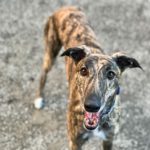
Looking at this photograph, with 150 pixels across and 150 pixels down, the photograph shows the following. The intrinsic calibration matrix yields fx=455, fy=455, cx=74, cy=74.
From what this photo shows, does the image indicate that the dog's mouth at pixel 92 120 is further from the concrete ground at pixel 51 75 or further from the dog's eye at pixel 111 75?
the concrete ground at pixel 51 75

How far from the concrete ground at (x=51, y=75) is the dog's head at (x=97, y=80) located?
1460mm

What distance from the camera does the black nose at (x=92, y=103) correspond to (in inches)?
163

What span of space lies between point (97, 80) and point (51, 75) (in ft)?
8.19

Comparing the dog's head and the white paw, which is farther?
the white paw

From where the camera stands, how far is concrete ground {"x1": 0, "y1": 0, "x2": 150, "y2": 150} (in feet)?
19.6

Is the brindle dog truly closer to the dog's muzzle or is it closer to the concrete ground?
the dog's muzzle

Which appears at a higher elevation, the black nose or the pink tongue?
the black nose

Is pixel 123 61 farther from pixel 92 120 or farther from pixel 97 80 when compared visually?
pixel 92 120

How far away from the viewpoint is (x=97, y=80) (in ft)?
14.4

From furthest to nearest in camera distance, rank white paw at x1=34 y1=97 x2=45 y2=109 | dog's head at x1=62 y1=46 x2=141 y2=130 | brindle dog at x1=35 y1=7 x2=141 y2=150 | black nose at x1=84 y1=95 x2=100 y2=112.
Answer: white paw at x1=34 y1=97 x2=45 y2=109
brindle dog at x1=35 y1=7 x2=141 y2=150
dog's head at x1=62 y1=46 x2=141 y2=130
black nose at x1=84 y1=95 x2=100 y2=112

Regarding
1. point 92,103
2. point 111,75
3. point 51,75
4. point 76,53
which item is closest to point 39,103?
point 51,75

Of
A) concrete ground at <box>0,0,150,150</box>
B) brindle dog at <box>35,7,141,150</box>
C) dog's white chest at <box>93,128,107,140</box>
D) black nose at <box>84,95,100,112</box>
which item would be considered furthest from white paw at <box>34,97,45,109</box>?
black nose at <box>84,95,100,112</box>

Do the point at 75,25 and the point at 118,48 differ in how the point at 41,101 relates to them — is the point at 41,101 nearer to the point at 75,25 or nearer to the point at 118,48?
the point at 75,25

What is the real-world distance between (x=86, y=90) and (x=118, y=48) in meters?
3.19
